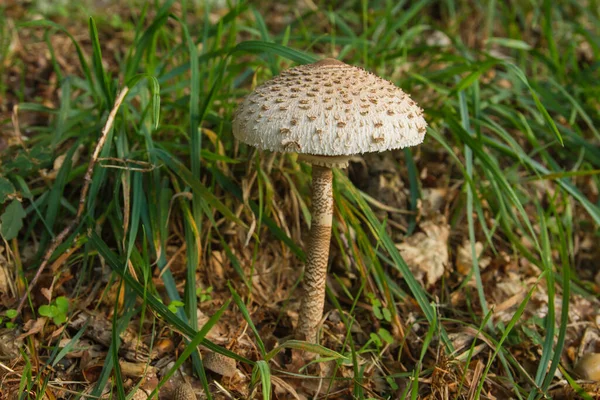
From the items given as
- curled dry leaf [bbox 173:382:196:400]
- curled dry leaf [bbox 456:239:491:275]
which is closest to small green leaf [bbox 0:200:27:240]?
curled dry leaf [bbox 173:382:196:400]

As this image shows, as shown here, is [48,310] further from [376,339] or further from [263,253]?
[376,339]

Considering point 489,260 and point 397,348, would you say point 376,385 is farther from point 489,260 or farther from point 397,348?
point 489,260

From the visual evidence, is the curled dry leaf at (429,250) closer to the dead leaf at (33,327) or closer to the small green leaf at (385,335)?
the small green leaf at (385,335)

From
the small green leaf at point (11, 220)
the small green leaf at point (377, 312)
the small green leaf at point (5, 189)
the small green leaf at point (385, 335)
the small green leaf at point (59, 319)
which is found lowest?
the small green leaf at point (385, 335)

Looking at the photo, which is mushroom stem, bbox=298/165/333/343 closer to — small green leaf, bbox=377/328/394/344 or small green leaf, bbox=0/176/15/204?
small green leaf, bbox=377/328/394/344

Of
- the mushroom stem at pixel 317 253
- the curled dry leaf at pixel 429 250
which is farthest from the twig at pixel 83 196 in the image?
the curled dry leaf at pixel 429 250

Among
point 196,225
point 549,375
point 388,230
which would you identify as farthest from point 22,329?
point 549,375

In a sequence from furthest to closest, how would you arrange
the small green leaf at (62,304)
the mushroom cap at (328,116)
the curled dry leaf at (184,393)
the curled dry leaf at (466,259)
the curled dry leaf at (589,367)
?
the curled dry leaf at (466,259), the curled dry leaf at (589,367), the small green leaf at (62,304), the curled dry leaf at (184,393), the mushroom cap at (328,116)
